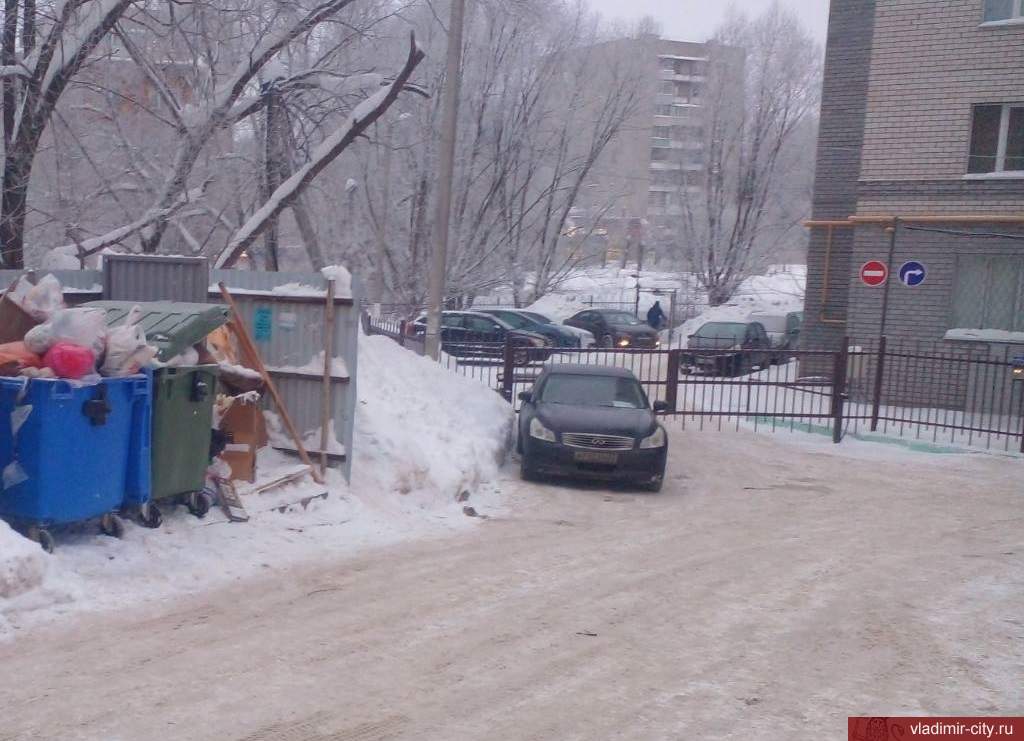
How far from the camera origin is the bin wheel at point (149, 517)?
317 inches

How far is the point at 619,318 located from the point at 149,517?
30483mm

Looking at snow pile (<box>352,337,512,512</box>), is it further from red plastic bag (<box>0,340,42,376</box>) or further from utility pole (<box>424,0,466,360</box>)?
red plastic bag (<box>0,340,42,376</box>)

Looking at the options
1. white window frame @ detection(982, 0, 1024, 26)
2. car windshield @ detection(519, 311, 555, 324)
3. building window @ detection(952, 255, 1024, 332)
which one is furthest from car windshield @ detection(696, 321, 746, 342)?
white window frame @ detection(982, 0, 1024, 26)

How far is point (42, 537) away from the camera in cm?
718

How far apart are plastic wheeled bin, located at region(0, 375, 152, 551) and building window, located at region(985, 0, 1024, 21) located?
1859 cm

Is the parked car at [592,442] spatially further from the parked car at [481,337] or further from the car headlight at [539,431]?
the parked car at [481,337]

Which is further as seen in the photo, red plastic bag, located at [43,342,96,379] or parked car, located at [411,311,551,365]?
parked car, located at [411,311,551,365]

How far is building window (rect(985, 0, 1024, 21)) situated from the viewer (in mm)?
19984

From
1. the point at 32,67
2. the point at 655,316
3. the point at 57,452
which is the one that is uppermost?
the point at 32,67

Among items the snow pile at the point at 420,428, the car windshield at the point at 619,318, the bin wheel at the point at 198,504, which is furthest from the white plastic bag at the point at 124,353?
the car windshield at the point at 619,318

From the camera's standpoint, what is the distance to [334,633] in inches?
258

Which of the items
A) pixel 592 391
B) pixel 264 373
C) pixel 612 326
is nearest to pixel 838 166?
pixel 612 326

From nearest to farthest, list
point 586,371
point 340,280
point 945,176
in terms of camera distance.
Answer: point 340,280 → point 586,371 → point 945,176

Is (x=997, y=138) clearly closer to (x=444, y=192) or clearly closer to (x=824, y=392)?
(x=824, y=392)
